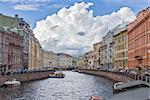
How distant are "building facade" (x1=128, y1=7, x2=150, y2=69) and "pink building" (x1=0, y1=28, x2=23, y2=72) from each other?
33473mm

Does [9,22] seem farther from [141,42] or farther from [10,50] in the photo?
[141,42]

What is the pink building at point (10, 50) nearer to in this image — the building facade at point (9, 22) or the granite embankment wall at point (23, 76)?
the building facade at point (9, 22)

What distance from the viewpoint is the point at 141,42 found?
9162 cm

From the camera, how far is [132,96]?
16203 millimetres

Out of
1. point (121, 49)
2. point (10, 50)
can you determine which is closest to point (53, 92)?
point (10, 50)

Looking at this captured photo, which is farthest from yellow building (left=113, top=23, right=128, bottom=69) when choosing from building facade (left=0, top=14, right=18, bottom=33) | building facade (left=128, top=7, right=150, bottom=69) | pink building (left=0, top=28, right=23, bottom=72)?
building facade (left=0, top=14, right=18, bottom=33)

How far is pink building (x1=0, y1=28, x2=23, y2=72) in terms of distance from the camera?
320 feet

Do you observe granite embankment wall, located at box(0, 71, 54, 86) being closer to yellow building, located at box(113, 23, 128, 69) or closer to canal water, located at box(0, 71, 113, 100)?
canal water, located at box(0, 71, 113, 100)

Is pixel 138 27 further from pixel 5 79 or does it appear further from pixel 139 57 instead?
pixel 5 79

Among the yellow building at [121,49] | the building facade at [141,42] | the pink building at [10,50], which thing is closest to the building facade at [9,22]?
the pink building at [10,50]

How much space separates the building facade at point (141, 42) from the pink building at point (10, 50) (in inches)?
1318

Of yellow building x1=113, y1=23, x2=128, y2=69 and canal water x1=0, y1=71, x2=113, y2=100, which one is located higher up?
yellow building x1=113, y1=23, x2=128, y2=69

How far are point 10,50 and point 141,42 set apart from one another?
37.2 metres

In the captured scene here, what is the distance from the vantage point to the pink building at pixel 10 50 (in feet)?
320
